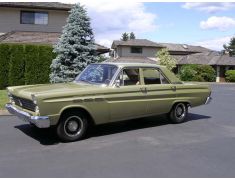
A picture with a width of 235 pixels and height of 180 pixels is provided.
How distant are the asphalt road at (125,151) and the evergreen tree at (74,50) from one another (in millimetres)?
7900

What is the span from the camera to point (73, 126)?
732 centimetres

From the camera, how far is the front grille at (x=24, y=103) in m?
6.95

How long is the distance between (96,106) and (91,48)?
33.4 feet

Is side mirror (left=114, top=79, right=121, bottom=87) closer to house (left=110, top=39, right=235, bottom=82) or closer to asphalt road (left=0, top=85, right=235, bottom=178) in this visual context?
asphalt road (left=0, top=85, right=235, bottom=178)

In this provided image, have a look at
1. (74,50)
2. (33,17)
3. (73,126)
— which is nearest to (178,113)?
(73,126)

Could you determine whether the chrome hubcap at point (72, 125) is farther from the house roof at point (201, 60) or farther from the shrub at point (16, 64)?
the house roof at point (201, 60)

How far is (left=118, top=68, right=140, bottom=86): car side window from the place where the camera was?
26.5 ft

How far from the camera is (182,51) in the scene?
69.1 m

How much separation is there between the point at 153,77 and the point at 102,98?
1.88 meters

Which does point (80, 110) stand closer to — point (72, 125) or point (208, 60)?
point (72, 125)

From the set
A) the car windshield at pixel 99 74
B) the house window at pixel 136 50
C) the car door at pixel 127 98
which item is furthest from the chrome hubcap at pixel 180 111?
the house window at pixel 136 50

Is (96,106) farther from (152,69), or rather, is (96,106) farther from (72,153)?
(152,69)

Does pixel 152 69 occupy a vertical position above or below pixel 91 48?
below

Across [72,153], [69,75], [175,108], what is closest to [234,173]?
[72,153]
